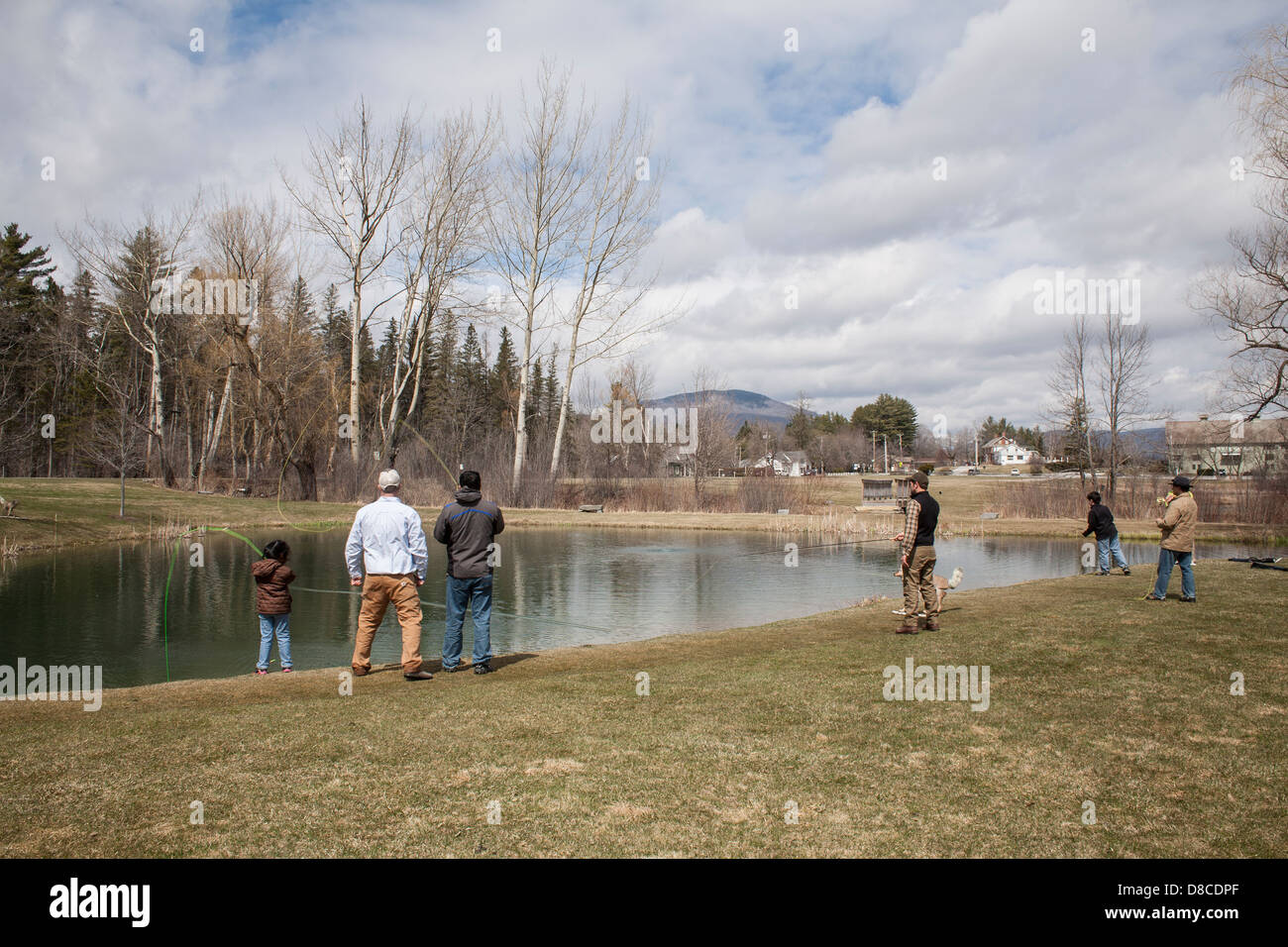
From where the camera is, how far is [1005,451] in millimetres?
165000

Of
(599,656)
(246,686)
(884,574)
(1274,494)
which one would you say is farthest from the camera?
(1274,494)

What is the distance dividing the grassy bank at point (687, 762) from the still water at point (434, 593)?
12.6 ft

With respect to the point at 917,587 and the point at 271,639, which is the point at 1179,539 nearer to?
the point at 917,587

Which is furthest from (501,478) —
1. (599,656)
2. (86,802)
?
(86,802)

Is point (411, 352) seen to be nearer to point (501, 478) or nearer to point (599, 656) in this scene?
point (501, 478)

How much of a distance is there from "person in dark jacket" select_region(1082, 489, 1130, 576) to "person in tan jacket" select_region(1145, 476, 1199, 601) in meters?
4.51

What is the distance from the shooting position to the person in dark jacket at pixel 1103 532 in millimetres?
18812

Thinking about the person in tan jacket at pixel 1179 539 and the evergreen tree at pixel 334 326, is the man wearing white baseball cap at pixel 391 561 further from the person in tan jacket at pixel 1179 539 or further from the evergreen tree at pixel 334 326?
the evergreen tree at pixel 334 326

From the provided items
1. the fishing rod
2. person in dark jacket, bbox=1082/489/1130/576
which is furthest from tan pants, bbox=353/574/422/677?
person in dark jacket, bbox=1082/489/1130/576

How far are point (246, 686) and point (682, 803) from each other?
6774 mm

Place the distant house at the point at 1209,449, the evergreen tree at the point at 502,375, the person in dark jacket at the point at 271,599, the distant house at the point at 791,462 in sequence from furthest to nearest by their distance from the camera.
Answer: the distant house at the point at 791,462
the evergreen tree at the point at 502,375
the distant house at the point at 1209,449
the person in dark jacket at the point at 271,599

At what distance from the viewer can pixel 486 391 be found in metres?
85.4

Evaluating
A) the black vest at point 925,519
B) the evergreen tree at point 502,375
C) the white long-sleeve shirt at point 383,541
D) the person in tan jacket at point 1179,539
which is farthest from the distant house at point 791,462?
the white long-sleeve shirt at point 383,541

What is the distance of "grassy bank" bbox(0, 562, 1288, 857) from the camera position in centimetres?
491
